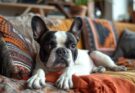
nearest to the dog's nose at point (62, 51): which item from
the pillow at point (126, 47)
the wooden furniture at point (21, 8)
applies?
the pillow at point (126, 47)

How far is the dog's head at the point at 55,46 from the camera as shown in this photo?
1.67m

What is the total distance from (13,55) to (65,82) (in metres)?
0.35

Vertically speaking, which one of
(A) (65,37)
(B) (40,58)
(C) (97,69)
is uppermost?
(A) (65,37)

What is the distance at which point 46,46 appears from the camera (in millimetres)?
1719

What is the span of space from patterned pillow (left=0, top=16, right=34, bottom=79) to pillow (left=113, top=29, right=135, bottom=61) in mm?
1232

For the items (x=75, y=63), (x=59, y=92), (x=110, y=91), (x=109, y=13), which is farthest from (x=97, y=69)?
(x=109, y=13)

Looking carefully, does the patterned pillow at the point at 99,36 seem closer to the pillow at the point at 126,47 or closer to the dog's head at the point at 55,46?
the pillow at the point at 126,47

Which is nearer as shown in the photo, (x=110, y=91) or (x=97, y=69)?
(x=110, y=91)

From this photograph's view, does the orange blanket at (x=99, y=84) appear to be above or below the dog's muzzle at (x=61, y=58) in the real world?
below

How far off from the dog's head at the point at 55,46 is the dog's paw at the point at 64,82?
0.19 meters

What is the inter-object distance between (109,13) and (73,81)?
3.32 metres

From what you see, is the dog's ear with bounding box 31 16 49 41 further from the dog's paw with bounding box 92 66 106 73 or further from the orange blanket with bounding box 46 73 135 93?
the dog's paw with bounding box 92 66 106 73

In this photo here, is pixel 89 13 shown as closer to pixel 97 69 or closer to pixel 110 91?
pixel 97 69

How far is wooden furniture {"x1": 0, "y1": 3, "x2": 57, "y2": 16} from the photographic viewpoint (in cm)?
340
